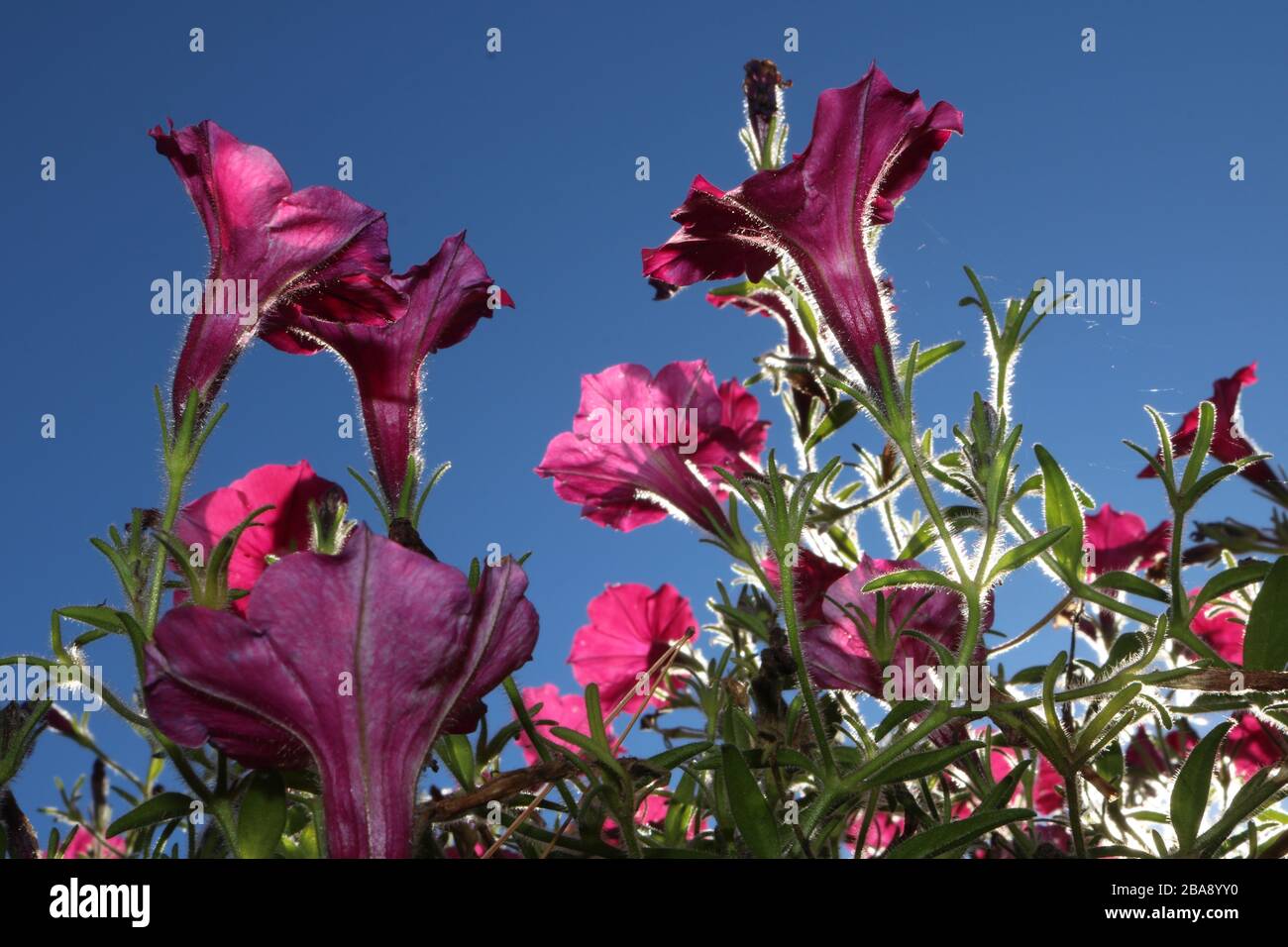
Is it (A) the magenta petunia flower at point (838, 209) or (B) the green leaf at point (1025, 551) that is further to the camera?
(A) the magenta petunia flower at point (838, 209)

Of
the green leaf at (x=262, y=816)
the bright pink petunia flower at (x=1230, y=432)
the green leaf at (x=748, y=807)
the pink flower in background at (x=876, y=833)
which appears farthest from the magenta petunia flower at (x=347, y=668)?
the bright pink petunia flower at (x=1230, y=432)

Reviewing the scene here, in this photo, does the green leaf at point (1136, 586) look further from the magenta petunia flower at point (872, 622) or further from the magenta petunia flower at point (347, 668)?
the magenta petunia flower at point (347, 668)

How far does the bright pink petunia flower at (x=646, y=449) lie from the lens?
1.17 meters

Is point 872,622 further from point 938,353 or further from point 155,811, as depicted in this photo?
point 155,811

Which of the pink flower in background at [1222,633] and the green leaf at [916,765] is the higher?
the pink flower in background at [1222,633]

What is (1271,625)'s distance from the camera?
772 millimetres

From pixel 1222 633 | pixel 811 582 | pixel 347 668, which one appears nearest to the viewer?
pixel 347 668

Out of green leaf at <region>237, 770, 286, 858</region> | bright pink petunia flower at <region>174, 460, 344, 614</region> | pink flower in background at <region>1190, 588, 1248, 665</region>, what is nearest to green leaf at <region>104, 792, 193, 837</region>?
green leaf at <region>237, 770, 286, 858</region>

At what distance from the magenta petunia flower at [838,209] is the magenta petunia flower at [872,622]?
18cm

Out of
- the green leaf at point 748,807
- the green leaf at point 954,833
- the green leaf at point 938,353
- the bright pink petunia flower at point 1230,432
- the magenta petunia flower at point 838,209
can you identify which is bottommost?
the green leaf at point 954,833

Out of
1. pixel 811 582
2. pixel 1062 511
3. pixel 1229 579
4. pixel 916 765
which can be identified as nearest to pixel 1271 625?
pixel 1229 579

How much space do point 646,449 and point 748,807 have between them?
557mm
